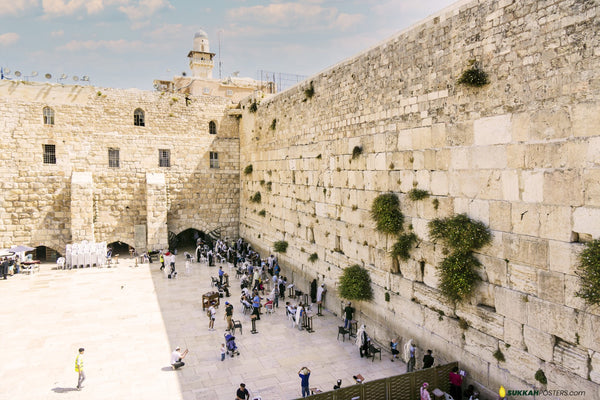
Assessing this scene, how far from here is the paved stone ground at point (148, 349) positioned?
8328 millimetres

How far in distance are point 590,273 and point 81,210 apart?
1926 centimetres

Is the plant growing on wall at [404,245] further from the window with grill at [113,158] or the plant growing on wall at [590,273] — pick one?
the window with grill at [113,158]

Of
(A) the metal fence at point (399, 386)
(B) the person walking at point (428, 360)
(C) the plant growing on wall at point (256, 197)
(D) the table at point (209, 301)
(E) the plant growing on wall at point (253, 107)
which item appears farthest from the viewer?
(E) the plant growing on wall at point (253, 107)

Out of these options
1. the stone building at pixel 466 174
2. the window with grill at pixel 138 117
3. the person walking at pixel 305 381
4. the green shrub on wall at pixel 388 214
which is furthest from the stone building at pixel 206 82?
the person walking at pixel 305 381

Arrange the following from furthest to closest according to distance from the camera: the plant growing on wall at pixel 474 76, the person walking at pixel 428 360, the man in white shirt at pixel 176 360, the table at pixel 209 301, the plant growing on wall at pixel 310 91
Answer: the plant growing on wall at pixel 310 91 < the table at pixel 209 301 < the man in white shirt at pixel 176 360 < the person walking at pixel 428 360 < the plant growing on wall at pixel 474 76

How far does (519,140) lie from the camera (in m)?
6.47

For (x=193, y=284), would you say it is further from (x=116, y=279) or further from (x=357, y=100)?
(x=357, y=100)

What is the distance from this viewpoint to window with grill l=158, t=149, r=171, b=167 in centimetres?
2116

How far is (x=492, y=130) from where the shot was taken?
693 cm

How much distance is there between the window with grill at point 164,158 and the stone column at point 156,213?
1.21 meters

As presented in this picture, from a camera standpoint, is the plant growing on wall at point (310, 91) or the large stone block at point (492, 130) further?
the plant growing on wall at point (310, 91)

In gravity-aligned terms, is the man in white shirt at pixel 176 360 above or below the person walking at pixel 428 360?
below

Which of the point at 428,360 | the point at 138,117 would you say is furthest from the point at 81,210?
the point at 428,360

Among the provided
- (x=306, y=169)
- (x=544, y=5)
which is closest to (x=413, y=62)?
(x=544, y=5)
